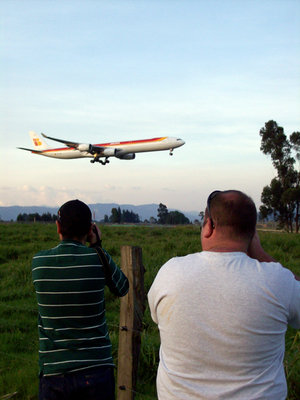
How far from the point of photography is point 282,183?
44.7m

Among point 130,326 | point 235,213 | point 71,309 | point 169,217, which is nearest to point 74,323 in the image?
point 71,309

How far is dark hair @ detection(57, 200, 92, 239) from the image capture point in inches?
114

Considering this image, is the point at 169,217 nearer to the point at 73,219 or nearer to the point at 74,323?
the point at 73,219

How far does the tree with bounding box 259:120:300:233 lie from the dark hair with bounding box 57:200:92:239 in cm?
4119

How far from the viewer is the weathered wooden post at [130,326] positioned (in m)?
3.50

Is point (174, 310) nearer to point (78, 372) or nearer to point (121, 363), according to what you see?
point (78, 372)

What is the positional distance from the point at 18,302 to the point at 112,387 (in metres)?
6.60

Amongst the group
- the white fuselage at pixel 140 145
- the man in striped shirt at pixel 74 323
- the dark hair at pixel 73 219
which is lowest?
the man in striped shirt at pixel 74 323

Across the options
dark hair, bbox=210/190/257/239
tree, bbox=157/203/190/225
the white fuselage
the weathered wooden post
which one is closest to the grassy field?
the weathered wooden post

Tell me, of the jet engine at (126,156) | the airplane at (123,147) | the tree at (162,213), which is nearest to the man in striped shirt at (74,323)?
the airplane at (123,147)

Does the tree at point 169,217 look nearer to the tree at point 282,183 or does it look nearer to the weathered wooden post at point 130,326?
the tree at point 282,183

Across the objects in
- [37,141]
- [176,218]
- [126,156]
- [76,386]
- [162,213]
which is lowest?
[76,386]

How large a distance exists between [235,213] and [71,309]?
128cm

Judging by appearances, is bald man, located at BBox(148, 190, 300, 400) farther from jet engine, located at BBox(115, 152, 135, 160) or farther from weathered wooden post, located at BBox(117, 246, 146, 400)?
jet engine, located at BBox(115, 152, 135, 160)
